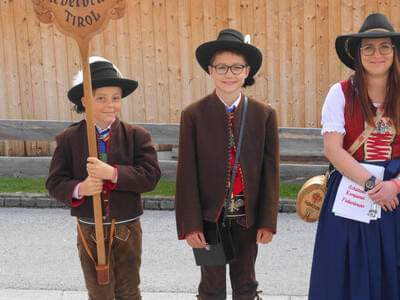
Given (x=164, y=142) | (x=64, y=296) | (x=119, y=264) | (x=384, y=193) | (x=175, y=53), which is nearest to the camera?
(x=384, y=193)

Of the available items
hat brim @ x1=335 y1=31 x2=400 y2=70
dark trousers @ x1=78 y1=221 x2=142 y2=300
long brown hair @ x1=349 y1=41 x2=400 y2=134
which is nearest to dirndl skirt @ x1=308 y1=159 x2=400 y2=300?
long brown hair @ x1=349 y1=41 x2=400 y2=134

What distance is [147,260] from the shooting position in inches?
208

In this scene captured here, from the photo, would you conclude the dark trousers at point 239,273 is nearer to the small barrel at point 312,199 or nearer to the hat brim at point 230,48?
the small barrel at point 312,199

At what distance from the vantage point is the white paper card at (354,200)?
3137 millimetres

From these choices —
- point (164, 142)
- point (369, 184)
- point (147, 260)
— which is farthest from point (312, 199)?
point (164, 142)

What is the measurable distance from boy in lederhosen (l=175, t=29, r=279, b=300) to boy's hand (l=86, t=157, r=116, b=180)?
1.34 ft

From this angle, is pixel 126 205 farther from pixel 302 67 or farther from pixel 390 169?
pixel 302 67

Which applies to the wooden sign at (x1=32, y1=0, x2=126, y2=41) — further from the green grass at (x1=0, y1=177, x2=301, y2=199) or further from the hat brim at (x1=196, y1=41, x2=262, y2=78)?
the green grass at (x1=0, y1=177, x2=301, y2=199)

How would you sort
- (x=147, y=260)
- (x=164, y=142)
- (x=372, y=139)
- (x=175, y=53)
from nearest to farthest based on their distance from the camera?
(x=372, y=139), (x=147, y=260), (x=164, y=142), (x=175, y=53)

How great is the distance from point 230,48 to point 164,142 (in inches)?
166

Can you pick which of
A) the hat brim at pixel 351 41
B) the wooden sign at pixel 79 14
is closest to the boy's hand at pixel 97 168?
the wooden sign at pixel 79 14

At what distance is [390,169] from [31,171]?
539 cm

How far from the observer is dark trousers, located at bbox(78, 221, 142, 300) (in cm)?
343

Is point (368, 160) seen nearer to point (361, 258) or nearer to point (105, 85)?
point (361, 258)
